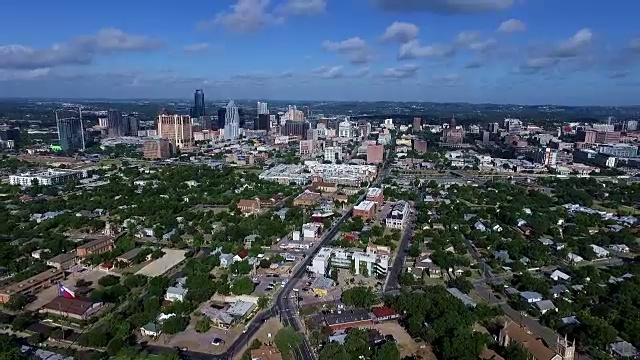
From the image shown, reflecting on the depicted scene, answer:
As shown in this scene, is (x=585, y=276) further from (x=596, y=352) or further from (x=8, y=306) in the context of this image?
(x=8, y=306)

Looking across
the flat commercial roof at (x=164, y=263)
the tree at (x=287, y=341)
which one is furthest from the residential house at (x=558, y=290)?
the flat commercial roof at (x=164, y=263)

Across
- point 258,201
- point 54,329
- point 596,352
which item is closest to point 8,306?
point 54,329

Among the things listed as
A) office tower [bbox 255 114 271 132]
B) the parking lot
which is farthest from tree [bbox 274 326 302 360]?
office tower [bbox 255 114 271 132]

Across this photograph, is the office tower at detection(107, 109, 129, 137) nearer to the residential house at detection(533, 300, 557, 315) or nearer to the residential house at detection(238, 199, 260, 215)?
the residential house at detection(238, 199, 260, 215)

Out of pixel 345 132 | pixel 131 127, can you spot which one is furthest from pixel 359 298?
pixel 131 127

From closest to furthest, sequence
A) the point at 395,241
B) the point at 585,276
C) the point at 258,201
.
Result: the point at 585,276
the point at 395,241
the point at 258,201

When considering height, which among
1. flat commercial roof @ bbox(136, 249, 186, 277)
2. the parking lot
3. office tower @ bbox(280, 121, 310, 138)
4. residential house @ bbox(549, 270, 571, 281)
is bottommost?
the parking lot

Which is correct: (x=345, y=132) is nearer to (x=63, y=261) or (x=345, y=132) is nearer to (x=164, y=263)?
(x=164, y=263)
